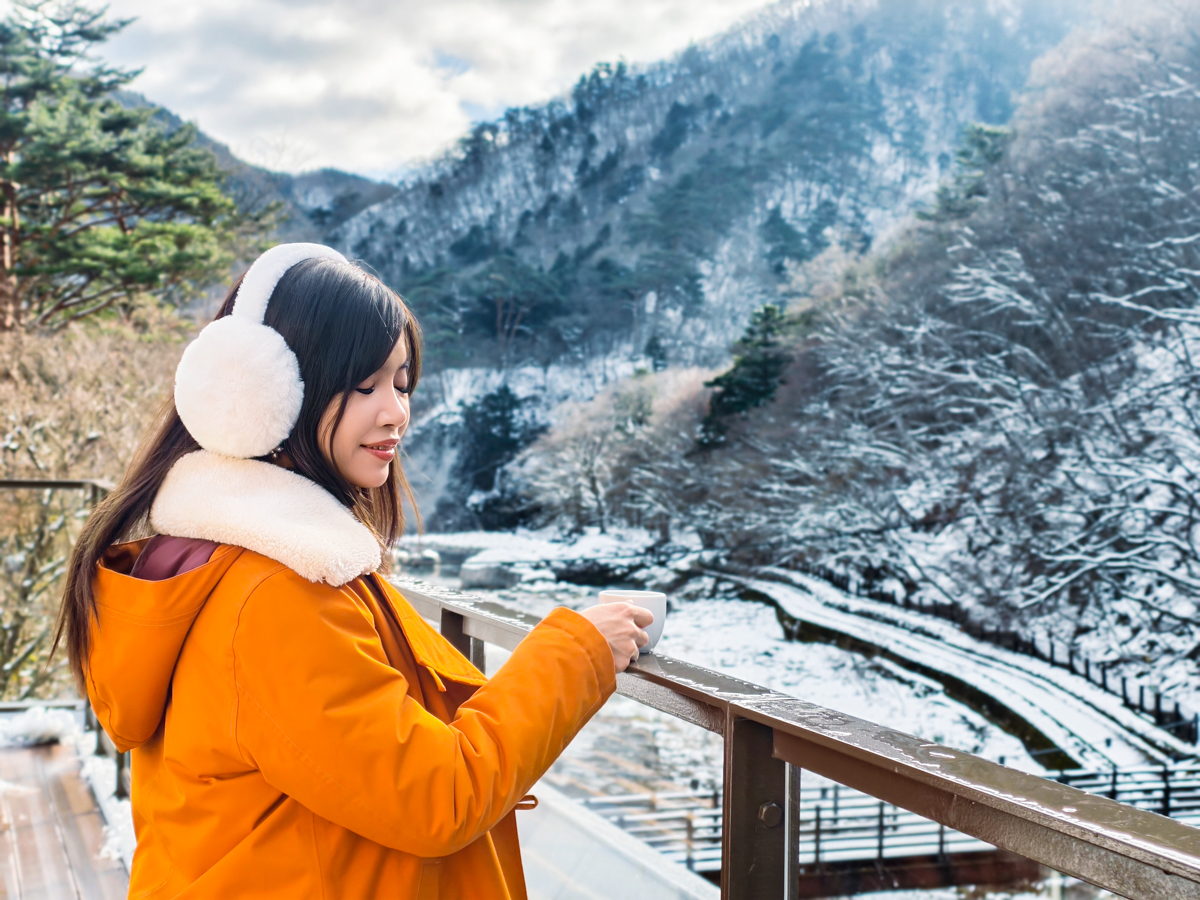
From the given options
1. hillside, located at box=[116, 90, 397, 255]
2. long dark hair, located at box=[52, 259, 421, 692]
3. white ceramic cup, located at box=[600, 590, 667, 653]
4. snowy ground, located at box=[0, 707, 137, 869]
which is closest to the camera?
long dark hair, located at box=[52, 259, 421, 692]

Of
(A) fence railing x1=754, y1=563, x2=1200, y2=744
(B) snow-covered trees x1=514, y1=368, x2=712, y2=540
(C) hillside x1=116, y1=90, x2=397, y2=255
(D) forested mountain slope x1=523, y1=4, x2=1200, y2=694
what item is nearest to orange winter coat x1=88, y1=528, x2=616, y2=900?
(A) fence railing x1=754, y1=563, x2=1200, y2=744

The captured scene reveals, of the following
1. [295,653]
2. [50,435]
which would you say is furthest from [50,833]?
[50,435]

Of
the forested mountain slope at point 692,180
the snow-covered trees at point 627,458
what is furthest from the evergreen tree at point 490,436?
the forested mountain slope at point 692,180

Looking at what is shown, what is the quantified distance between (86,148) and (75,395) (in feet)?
16.3

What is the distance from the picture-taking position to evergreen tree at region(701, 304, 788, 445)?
56.8 ft

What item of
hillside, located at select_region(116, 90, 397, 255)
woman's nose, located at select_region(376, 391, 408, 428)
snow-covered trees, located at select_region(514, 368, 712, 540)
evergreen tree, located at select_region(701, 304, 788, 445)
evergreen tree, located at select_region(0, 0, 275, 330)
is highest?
hillside, located at select_region(116, 90, 397, 255)

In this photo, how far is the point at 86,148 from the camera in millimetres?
12469

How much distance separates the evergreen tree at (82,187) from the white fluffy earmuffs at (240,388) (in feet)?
47.7

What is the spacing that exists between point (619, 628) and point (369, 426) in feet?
0.93

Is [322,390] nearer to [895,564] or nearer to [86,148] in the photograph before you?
[895,564]

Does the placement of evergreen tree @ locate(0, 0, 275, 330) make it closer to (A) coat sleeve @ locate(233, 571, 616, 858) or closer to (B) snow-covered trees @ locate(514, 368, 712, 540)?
(B) snow-covered trees @ locate(514, 368, 712, 540)

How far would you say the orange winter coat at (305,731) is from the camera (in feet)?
1.89

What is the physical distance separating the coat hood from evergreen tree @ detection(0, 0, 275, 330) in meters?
14.6

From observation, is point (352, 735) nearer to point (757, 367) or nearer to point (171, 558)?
point (171, 558)
